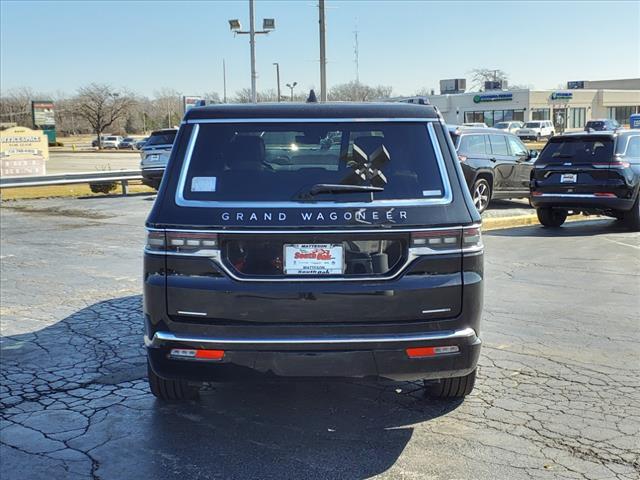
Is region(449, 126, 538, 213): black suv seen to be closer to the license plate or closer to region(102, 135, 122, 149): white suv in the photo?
the license plate

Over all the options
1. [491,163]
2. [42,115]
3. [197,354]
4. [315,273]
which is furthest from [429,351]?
[42,115]

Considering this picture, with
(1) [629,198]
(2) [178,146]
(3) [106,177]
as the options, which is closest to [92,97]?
(3) [106,177]

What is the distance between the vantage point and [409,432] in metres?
4.03

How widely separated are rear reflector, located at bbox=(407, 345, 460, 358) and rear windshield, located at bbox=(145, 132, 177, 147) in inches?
659

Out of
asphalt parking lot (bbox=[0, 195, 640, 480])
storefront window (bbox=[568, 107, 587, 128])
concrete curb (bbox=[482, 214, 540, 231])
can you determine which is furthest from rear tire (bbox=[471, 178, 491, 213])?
storefront window (bbox=[568, 107, 587, 128])

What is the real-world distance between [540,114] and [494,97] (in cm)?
580

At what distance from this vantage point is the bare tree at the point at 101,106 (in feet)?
282

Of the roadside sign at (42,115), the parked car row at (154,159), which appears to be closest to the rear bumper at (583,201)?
the parked car row at (154,159)

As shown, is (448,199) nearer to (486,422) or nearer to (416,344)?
(416,344)

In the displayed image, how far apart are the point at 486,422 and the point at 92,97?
90.3 meters

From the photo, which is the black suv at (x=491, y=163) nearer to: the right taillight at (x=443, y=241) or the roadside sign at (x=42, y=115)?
the right taillight at (x=443, y=241)

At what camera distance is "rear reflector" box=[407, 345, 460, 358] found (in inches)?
142

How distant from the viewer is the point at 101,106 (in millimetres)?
86500

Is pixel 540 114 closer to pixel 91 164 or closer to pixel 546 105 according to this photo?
pixel 546 105
